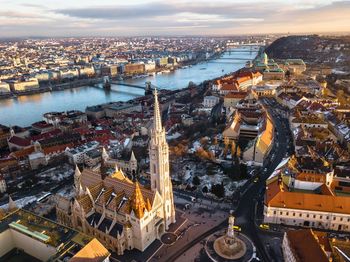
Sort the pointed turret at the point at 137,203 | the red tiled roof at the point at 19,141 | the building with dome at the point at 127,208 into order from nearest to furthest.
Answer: the pointed turret at the point at 137,203, the building with dome at the point at 127,208, the red tiled roof at the point at 19,141

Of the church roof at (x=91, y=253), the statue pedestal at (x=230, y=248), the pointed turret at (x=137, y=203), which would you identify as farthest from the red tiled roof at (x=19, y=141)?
the statue pedestal at (x=230, y=248)

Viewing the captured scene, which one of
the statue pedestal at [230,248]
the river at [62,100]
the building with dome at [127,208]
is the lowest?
the river at [62,100]

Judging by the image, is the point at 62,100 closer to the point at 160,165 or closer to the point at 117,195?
the point at 117,195

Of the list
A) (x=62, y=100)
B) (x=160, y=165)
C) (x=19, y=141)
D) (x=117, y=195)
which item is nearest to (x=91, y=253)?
(x=117, y=195)

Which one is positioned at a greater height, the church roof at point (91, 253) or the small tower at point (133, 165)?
the church roof at point (91, 253)

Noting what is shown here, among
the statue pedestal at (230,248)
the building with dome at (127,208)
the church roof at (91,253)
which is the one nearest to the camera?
the church roof at (91,253)

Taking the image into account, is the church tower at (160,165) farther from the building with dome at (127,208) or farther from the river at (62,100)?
the river at (62,100)

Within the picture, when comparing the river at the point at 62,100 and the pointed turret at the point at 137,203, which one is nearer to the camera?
the pointed turret at the point at 137,203

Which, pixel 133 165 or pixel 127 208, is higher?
pixel 127 208

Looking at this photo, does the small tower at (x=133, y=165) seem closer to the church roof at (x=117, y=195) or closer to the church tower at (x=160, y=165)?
the church roof at (x=117, y=195)
